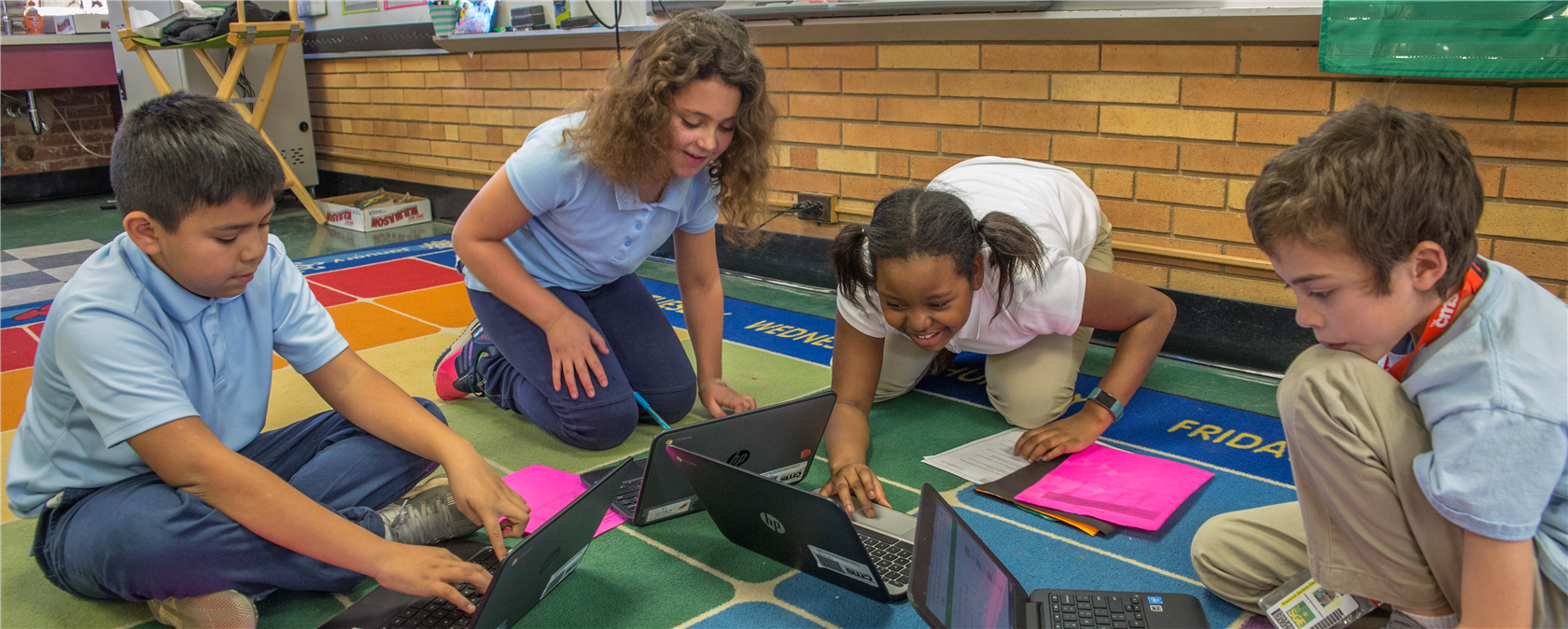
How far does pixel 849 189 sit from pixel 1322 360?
90.0 inches

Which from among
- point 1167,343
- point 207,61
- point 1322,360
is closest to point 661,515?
point 1322,360

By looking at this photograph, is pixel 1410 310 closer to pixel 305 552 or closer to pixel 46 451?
pixel 305 552

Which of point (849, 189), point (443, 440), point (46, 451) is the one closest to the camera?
point (46, 451)

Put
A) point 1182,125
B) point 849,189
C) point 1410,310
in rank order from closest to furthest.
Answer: point 1410,310, point 1182,125, point 849,189

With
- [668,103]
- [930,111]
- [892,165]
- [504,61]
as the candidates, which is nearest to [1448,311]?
[668,103]

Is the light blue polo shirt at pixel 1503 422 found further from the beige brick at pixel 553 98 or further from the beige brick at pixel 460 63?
the beige brick at pixel 460 63

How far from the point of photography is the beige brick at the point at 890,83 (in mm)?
2934

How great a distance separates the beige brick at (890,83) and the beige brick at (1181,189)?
0.68 meters

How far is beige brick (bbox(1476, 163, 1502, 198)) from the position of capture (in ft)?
6.97

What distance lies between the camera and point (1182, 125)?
8.17 ft

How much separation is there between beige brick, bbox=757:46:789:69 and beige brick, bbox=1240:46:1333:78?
146 cm

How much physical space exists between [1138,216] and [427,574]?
2.07 m

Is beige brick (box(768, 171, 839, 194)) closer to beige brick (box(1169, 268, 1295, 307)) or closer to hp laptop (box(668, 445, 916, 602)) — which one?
beige brick (box(1169, 268, 1295, 307))

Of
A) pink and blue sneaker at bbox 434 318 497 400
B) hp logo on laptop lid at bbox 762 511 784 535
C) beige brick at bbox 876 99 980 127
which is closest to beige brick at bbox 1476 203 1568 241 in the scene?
beige brick at bbox 876 99 980 127
